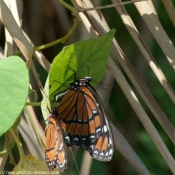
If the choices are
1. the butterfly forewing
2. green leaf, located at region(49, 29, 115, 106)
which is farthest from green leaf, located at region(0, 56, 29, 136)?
the butterfly forewing

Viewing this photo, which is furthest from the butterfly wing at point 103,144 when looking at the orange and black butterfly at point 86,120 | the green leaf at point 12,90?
the green leaf at point 12,90

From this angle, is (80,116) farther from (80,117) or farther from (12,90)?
(12,90)

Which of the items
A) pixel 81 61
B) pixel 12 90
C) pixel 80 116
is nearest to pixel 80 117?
pixel 80 116

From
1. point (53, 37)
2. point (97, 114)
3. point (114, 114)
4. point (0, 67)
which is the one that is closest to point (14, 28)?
point (0, 67)

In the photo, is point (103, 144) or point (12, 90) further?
point (103, 144)

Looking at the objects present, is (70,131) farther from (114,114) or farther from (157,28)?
(114,114)

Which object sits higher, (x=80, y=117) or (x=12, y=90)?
(x=12, y=90)

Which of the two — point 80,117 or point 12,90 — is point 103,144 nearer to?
point 80,117
